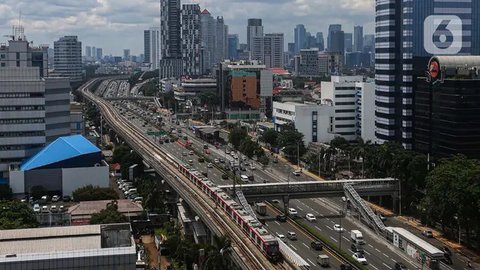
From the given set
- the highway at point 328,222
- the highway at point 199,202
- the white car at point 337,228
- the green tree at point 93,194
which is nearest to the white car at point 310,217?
the highway at point 328,222

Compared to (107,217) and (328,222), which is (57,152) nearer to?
(107,217)

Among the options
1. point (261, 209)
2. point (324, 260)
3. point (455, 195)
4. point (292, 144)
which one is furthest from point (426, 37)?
point (324, 260)

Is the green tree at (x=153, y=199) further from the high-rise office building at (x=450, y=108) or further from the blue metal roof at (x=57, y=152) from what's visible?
the high-rise office building at (x=450, y=108)

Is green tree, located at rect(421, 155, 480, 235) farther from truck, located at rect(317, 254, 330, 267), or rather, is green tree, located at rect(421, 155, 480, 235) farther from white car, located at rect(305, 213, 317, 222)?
truck, located at rect(317, 254, 330, 267)

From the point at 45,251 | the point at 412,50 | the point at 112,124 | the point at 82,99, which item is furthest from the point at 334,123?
the point at 82,99

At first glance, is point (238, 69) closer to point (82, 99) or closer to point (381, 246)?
point (82, 99)
